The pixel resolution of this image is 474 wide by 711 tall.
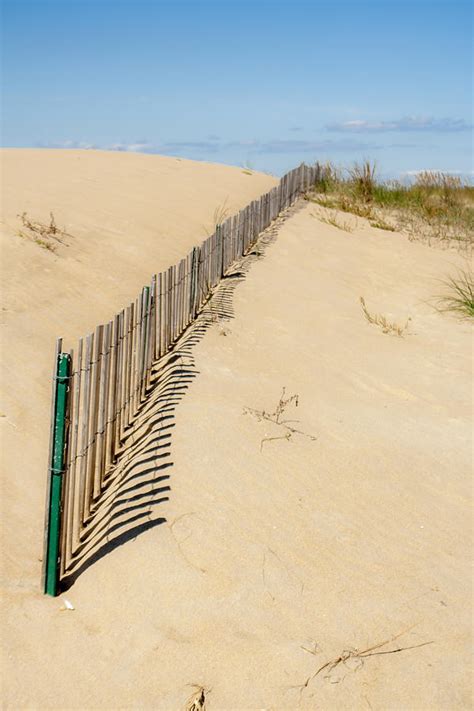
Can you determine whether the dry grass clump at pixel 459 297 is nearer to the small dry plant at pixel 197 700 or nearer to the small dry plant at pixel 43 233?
the small dry plant at pixel 43 233

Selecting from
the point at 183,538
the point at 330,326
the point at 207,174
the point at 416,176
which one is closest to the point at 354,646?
the point at 183,538

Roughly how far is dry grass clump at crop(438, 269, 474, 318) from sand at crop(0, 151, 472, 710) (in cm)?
163

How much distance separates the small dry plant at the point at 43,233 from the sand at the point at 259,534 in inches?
10.4

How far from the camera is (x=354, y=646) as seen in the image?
11.0 feet

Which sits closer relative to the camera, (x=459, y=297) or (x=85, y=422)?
(x=85, y=422)

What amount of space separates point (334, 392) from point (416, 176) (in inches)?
422

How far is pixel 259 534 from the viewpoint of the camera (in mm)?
4039

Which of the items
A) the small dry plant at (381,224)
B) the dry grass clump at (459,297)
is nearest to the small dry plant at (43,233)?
the dry grass clump at (459,297)

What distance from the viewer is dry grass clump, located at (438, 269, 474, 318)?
9.71 meters

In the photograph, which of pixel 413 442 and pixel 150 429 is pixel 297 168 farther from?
pixel 150 429

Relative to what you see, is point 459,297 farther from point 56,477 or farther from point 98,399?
point 56,477

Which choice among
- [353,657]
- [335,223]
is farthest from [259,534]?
[335,223]

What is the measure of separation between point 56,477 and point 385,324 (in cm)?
607

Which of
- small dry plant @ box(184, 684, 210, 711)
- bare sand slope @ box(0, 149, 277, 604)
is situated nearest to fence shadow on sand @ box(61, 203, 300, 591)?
bare sand slope @ box(0, 149, 277, 604)
